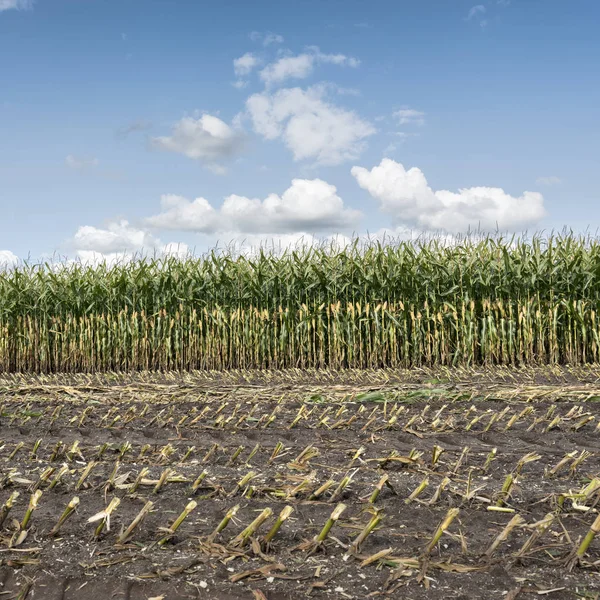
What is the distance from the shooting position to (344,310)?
36.0 feet

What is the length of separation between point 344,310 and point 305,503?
25.6ft

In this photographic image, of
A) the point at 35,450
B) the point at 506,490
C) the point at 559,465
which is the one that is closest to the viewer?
the point at 506,490

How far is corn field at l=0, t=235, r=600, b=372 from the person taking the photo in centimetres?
1063

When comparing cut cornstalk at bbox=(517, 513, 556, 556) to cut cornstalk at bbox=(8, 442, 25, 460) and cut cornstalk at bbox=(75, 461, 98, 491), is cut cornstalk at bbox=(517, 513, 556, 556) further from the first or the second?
cut cornstalk at bbox=(8, 442, 25, 460)

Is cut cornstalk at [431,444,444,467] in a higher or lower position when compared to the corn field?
lower

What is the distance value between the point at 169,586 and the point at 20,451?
269 cm

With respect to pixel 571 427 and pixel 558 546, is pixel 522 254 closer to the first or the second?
pixel 571 427

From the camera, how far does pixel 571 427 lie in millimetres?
5180

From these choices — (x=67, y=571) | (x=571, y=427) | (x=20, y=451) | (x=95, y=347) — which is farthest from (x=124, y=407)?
(x=95, y=347)

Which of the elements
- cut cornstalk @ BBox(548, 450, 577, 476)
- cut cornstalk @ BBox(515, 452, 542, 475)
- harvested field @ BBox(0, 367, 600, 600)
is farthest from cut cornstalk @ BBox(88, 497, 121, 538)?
cut cornstalk @ BBox(548, 450, 577, 476)

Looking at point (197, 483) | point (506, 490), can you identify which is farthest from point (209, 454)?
point (506, 490)

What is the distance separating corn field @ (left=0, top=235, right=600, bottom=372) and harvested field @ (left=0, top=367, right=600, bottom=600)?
459cm

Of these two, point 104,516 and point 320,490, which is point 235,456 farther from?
point 104,516

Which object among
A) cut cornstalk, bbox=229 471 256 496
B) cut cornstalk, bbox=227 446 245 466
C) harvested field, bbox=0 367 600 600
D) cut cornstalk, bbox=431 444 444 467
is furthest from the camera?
cut cornstalk, bbox=227 446 245 466
